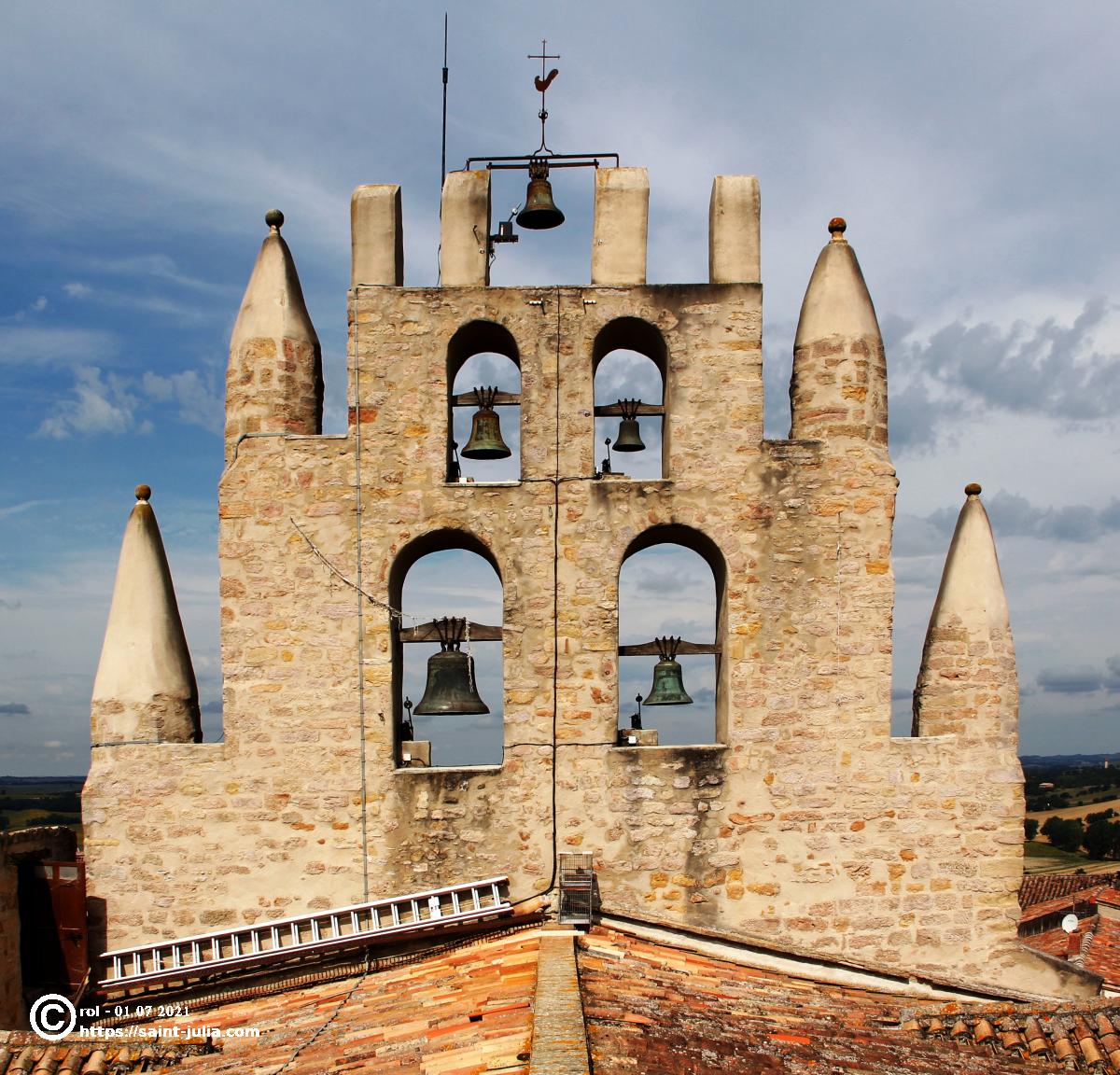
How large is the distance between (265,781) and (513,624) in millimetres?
2465

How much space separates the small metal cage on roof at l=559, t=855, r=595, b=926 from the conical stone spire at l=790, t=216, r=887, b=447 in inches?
162

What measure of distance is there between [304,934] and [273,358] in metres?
4.93

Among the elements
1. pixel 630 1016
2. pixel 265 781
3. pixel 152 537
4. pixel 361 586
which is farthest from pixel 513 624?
pixel 630 1016

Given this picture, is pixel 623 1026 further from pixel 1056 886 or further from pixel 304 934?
pixel 1056 886

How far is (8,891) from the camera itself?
970 cm

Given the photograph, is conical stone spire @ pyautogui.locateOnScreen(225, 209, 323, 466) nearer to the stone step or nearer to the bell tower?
the bell tower

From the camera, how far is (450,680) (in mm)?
10477

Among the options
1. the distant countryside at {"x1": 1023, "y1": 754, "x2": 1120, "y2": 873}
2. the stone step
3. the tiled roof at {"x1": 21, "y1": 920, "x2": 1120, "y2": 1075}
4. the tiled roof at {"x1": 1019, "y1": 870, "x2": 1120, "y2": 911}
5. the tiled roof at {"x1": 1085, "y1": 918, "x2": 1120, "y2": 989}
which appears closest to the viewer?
the stone step

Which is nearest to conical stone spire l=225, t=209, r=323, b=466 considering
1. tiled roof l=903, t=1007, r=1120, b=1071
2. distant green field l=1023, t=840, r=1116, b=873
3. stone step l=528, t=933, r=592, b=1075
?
stone step l=528, t=933, r=592, b=1075

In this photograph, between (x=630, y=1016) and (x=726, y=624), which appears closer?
(x=630, y=1016)

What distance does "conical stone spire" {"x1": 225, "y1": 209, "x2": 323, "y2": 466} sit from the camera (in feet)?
35.3

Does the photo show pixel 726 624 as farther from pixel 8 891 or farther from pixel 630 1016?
pixel 8 891

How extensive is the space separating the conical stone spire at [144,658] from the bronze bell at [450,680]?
82.1 inches

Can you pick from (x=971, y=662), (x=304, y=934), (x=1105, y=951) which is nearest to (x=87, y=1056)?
(x=304, y=934)
